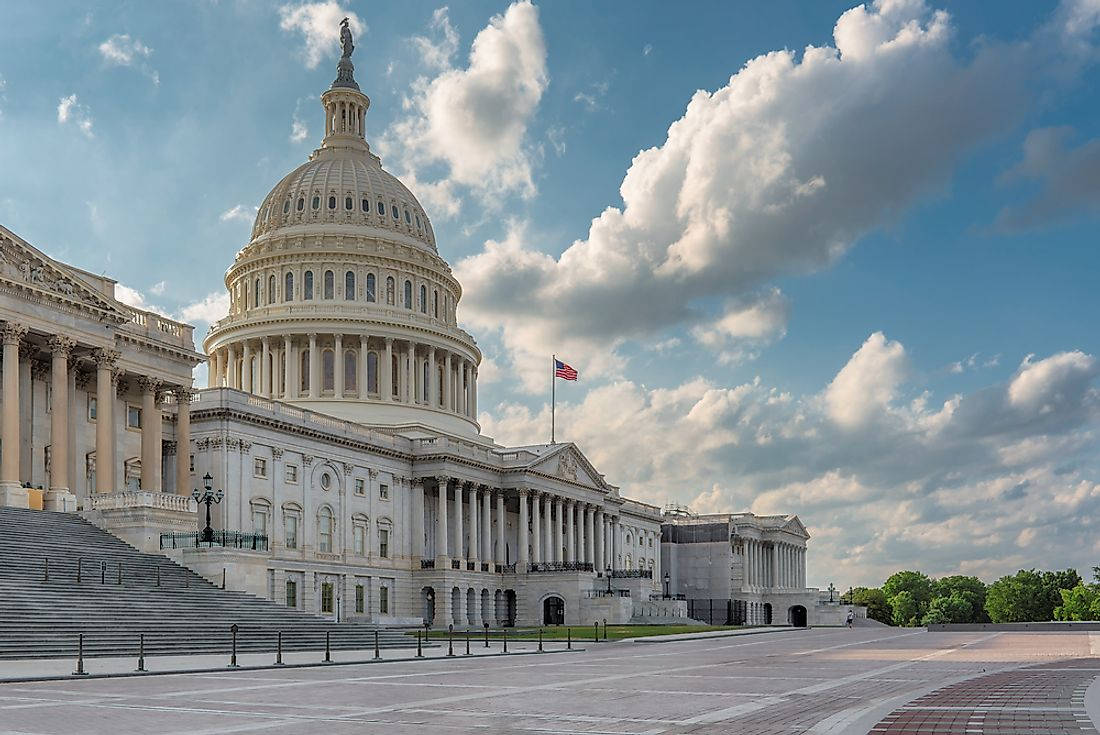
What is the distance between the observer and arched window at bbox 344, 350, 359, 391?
4751 inches

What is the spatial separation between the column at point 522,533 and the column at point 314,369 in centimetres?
2156

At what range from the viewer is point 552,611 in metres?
111

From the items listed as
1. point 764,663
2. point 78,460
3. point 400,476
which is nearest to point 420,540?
point 400,476

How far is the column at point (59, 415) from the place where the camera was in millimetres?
62844

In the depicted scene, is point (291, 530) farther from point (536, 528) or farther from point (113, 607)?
point (113, 607)

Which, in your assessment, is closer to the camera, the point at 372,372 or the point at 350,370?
the point at 350,370

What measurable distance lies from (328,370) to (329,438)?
89.7 ft

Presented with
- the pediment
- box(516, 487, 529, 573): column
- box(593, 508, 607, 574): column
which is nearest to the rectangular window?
the pediment

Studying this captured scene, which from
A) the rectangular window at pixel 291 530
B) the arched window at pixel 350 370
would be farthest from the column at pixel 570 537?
the rectangular window at pixel 291 530

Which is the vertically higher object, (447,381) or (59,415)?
(447,381)

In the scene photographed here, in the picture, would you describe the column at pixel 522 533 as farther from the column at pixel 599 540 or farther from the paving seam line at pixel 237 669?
the paving seam line at pixel 237 669

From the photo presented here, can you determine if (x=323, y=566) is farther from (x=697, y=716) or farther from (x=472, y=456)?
(x=697, y=716)

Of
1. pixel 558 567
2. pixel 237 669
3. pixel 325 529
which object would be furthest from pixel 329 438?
pixel 237 669

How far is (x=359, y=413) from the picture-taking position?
117875mm
